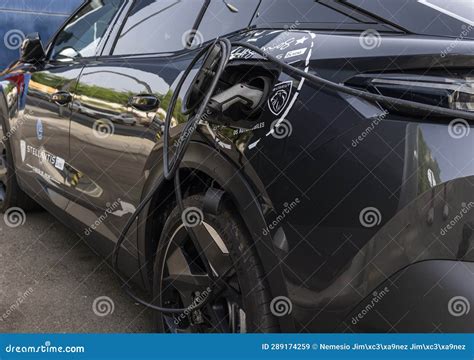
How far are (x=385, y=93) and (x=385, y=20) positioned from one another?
32 centimetres

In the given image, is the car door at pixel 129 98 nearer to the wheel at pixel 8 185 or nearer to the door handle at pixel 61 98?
the door handle at pixel 61 98

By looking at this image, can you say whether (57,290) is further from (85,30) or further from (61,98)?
(85,30)

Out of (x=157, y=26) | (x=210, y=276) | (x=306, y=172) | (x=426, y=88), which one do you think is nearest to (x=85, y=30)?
(x=157, y=26)

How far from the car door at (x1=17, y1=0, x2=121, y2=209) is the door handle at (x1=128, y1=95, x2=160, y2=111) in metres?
0.76

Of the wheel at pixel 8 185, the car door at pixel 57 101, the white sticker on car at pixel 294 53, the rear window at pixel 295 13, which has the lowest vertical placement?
Result: the wheel at pixel 8 185

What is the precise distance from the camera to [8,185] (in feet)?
14.4

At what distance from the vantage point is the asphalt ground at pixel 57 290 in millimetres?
2943

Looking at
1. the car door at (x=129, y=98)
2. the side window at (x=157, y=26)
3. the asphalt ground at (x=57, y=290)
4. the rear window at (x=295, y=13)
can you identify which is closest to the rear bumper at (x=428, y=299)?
the rear window at (x=295, y=13)

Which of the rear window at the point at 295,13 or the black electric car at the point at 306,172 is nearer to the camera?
the black electric car at the point at 306,172

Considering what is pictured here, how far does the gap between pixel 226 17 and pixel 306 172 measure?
3.27ft

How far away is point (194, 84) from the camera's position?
1.96 meters

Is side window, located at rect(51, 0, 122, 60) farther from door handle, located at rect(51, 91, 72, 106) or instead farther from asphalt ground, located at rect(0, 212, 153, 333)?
asphalt ground, located at rect(0, 212, 153, 333)

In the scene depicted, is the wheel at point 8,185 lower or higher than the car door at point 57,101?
lower

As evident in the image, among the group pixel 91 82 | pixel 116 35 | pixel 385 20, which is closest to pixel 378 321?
pixel 385 20
